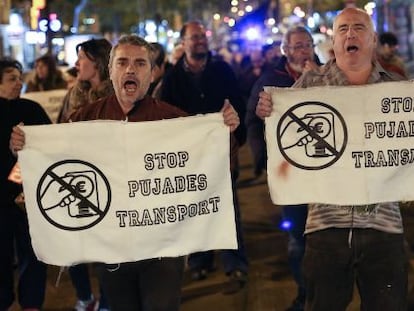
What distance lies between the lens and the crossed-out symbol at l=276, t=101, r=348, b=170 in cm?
412

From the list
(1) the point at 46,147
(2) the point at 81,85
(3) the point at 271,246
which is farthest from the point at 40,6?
(1) the point at 46,147

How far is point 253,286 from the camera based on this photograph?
6.84 m

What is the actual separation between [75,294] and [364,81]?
12.1 ft

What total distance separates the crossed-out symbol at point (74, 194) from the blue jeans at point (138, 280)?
0.93ft

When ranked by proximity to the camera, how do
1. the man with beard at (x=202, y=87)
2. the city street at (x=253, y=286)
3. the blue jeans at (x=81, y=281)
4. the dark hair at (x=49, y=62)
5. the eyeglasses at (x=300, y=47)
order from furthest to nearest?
1. the dark hair at (x=49, y=62)
2. the man with beard at (x=202, y=87)
3. the city street at (x=253, y=286)
4. the blue jeans at (x=81, y=281)
5. the eyeglasses at (x=300, y=47)

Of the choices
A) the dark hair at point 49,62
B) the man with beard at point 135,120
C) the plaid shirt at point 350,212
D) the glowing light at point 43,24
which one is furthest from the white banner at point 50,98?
the glowing light at point 43,24

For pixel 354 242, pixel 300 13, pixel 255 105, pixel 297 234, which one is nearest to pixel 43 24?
pixel 255 105

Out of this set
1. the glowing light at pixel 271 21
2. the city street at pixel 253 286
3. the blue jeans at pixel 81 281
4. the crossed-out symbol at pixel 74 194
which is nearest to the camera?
the crossed-out symbol at pixel 74 194

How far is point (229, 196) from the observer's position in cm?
421

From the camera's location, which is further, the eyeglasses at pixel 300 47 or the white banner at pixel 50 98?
the white banner at pixel 50 98

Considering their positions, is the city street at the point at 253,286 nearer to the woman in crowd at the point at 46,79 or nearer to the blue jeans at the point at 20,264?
the blue jeans at the point at 20,264

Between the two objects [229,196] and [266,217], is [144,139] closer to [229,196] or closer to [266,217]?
[229,196]

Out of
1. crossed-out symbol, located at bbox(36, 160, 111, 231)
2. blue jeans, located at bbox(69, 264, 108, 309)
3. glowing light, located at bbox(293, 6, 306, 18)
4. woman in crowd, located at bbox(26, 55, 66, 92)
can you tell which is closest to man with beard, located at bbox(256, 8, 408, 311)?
crossed-out symbol, located at bbox(36, 160, 111, 231)

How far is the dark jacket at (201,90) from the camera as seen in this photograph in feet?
22.4
